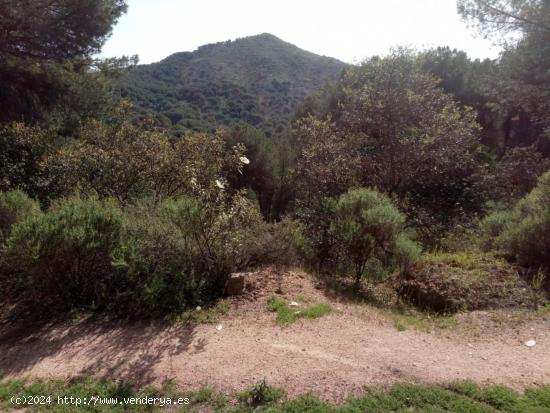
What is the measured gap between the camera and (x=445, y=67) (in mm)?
20953

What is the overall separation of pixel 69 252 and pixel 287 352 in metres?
3.26

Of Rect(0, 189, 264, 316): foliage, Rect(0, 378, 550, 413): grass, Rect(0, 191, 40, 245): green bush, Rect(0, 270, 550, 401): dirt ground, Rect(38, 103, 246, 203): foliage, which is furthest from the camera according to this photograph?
Rect(38, 103, 246, 203): foliage

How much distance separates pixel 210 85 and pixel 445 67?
139 feet

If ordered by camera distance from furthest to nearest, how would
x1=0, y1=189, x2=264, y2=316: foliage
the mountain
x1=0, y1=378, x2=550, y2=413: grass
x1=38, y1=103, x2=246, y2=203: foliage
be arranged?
the mountain
x1=38, y1=103, x2=246, y2=203: foliage
x1=0, y1=189, x2=264, y2=316: foliage
x1=0, y1=378, x2=550, y2=413: grass

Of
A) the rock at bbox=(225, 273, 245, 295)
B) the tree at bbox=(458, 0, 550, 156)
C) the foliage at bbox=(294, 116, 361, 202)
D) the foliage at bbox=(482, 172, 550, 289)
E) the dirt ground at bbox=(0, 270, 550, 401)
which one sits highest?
the tree at bbox=(458, 0, 550, 156)

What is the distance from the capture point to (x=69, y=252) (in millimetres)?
5527

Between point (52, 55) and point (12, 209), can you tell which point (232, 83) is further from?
point (12, 209)

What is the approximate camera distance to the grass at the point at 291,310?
520 centimetres

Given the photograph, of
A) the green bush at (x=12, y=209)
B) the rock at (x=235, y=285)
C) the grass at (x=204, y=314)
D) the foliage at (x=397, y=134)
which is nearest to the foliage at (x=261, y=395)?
the grass at (x=204, y=314)

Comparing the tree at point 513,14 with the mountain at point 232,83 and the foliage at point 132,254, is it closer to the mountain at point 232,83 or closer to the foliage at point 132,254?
the foliage at point 132,254

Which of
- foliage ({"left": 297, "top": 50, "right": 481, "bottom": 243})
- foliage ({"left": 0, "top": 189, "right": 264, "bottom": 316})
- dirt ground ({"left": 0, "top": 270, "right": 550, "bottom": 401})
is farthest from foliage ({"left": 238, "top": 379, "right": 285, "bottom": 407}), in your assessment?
foliage ({"left": 297, "top": 50, "right": 481, "bottom": 243})

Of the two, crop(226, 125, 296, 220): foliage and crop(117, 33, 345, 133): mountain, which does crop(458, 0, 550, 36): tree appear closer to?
crop(226, 125, 296, 220): foliage

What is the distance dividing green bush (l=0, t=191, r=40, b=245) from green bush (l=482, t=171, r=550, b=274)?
844 cm

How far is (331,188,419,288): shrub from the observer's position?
6379 millimetres
